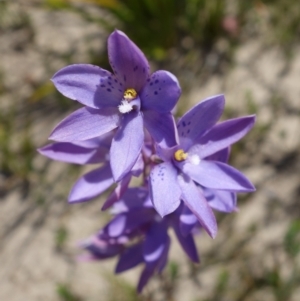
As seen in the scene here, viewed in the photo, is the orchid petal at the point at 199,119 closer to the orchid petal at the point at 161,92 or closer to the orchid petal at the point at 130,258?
the orchid petal at the point at 161,92

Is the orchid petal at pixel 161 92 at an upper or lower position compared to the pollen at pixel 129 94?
upper

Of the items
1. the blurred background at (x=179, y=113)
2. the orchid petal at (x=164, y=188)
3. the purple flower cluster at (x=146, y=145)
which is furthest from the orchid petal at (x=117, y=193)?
the blurred background at (x=179, y=113)

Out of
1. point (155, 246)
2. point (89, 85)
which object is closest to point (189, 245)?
point (155, 246)

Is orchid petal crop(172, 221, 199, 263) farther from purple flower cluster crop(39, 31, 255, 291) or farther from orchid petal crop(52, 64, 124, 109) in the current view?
orchid petal crop(52, 64, 124, 109)

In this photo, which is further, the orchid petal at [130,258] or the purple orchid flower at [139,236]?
the orchid petal at [130,258]

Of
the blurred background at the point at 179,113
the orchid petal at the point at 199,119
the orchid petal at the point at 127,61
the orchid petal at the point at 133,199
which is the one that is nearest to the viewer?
the orchid petal at the point at 127,61

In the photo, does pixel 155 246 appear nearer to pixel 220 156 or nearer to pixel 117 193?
pixel 117 193
